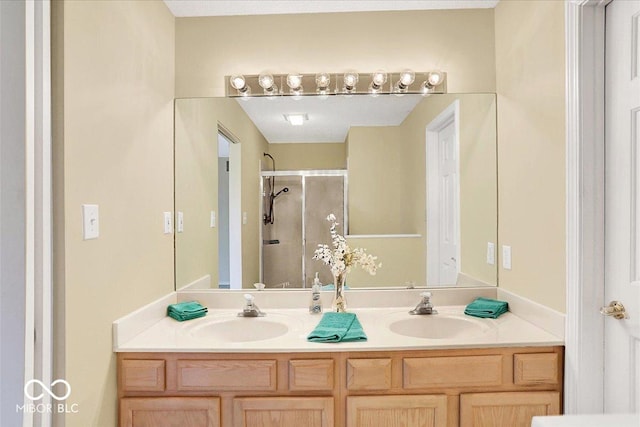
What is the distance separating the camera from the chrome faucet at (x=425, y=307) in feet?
6.50

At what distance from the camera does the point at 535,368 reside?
155 centimetres

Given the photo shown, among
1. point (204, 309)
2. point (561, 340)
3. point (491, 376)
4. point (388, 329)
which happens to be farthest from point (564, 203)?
point (204, 309)

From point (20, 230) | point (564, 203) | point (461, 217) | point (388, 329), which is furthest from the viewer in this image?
point (461, 217)

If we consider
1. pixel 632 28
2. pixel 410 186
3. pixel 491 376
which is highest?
pixel 632 28

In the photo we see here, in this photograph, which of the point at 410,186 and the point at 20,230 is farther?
the point at 410,186

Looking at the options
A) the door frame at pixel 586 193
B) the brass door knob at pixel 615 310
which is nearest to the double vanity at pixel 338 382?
the door frame at pixel 586 193

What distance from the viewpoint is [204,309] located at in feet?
6.60

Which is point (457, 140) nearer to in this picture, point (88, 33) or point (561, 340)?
point (561, 340)

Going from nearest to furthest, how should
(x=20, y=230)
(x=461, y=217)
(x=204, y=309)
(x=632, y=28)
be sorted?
(x=20, y=230) → (x=632, y=28) → (x=204, y=309) → (x=461, y=217)

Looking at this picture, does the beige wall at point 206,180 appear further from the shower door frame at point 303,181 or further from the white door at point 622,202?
the white door at point 622,202

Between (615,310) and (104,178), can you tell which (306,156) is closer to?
(104,178)

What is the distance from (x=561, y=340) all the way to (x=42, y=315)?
1820 millimetres

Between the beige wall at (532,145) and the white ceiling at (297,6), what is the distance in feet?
0.90

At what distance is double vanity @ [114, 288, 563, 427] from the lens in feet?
4.96
